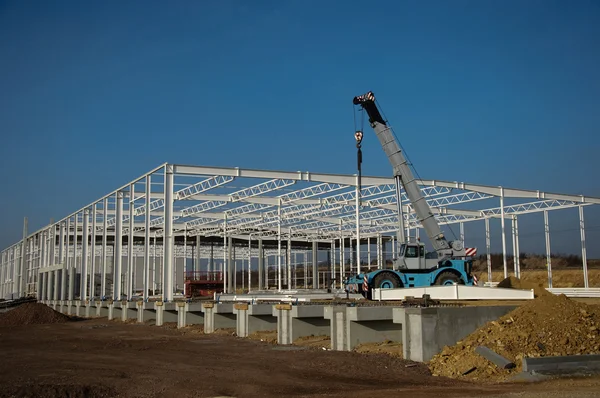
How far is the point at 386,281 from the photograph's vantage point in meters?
24.0

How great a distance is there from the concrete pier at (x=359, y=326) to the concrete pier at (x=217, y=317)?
7590mm

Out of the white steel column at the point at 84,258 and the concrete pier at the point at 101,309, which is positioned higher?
the white steel column at the point at 84,258

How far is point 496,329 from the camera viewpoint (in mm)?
13820

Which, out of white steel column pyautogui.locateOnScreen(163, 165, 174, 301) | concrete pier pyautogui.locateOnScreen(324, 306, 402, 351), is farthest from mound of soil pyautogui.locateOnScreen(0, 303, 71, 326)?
concrete pier pyautogui.locateOnScreen(324, 306, 402, 351)

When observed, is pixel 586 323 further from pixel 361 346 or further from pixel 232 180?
pixel 232 180

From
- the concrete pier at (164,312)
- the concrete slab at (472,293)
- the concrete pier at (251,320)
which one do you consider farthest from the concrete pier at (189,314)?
the concrete slab at (472,293)

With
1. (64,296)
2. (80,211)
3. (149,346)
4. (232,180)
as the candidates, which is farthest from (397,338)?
(64,296)

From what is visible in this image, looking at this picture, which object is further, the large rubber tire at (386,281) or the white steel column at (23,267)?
the white steel column at (23,267)

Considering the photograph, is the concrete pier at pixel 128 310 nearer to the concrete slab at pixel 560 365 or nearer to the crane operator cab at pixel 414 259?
the crane operator cab at pixel 414 259

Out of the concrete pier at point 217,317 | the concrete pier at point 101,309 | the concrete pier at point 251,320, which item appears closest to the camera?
the concrete pier at point 251,320

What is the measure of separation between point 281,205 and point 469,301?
63.4ft

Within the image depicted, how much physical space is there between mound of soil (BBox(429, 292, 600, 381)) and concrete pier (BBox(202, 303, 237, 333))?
11.9 metres

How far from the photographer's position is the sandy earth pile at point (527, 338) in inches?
501

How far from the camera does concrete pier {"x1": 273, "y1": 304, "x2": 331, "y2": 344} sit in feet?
61.8
